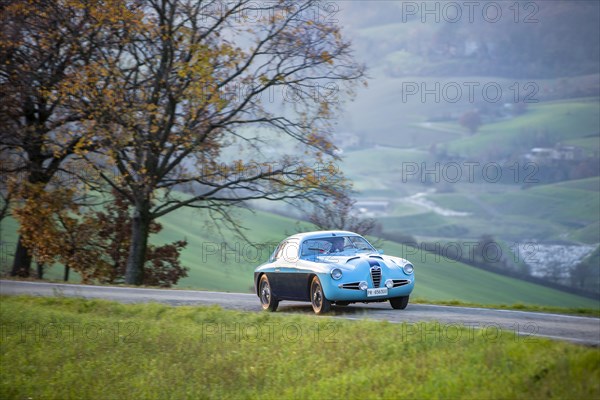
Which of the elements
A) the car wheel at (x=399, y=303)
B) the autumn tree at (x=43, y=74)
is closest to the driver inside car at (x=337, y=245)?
the car wheel at (x=399, y=303)

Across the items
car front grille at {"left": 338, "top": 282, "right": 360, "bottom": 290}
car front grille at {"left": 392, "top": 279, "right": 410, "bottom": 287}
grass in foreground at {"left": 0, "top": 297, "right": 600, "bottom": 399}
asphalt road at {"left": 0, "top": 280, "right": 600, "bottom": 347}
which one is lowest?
grass in foreground at {"left": 0, "top": 297, "right": 600, "bottom": 399}

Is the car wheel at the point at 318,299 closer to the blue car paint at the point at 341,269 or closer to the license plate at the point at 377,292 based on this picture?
the blue car paint at the point at 341,269

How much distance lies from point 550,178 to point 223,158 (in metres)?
150

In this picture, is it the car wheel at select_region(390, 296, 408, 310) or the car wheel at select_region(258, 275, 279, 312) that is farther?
the car wheel at select_region(258, 275, 279, 312)

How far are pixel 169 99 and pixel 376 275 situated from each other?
49.0 ft

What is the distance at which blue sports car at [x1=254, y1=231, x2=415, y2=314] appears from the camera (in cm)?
1438

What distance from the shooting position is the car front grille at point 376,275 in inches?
571

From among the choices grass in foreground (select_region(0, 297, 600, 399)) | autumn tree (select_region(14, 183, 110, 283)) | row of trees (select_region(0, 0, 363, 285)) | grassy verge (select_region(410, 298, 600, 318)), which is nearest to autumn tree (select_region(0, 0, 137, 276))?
row of trees (select_region(0, 0, 363, 285))

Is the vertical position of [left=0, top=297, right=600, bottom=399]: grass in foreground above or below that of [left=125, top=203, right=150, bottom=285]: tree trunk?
below

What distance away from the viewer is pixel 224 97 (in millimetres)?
27422

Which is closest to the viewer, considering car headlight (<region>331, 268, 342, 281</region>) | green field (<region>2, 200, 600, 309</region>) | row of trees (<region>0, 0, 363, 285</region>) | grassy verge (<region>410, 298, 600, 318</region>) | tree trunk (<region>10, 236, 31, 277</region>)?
car headlight (<region>331, 268, 342, 281</region>)

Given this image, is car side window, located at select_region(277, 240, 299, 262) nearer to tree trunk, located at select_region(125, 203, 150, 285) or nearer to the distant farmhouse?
tree trunk, located at select_region(125, 203, 150, 285)

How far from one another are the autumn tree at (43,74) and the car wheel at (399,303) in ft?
44.7

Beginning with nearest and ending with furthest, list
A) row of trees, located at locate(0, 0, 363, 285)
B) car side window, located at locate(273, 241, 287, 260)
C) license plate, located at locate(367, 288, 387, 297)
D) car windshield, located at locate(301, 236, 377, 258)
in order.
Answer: license plate, located at locate(367, 288, 387, 297) < car windshield, located at locate(301, 236, 377, 258) < car side window, located at locate(273, 241, 287, 260) < row of trees, located at locate(0, 0, 363, 285)
